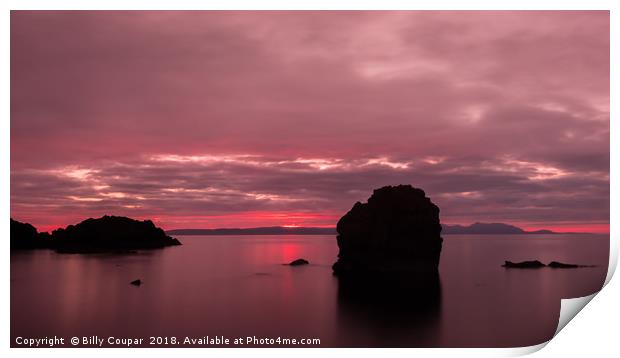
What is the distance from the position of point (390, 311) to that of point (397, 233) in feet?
26.3

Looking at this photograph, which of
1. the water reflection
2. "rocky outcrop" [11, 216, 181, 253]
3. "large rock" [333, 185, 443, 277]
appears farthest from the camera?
"rocky outcrop" [11, 216, 181, 253]

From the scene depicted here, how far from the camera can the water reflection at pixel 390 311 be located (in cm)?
781

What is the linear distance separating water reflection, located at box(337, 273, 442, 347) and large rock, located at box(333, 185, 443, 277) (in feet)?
3.87

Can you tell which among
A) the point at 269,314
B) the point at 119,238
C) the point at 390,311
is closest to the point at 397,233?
the point at 390,311

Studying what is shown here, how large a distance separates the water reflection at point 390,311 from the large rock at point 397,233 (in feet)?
3.87

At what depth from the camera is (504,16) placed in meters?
7.38

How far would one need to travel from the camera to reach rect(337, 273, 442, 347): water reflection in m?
7.81

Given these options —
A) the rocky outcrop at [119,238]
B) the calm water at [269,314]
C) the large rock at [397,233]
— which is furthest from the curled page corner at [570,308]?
the rocky outcrop at [119,238]

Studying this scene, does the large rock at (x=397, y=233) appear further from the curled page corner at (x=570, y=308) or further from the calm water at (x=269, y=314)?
the curled page corner at (x=570, y=308)

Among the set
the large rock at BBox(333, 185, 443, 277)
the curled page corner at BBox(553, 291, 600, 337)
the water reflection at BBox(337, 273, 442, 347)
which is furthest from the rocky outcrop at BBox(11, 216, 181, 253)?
the curled page corner at BBox(553, 291, 600, 337)

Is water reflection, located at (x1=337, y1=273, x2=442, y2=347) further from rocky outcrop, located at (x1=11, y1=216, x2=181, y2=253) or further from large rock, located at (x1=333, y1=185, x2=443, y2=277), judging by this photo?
rocky outcrop, located at (x1=11, y1=216, x2=181, y2=253)
